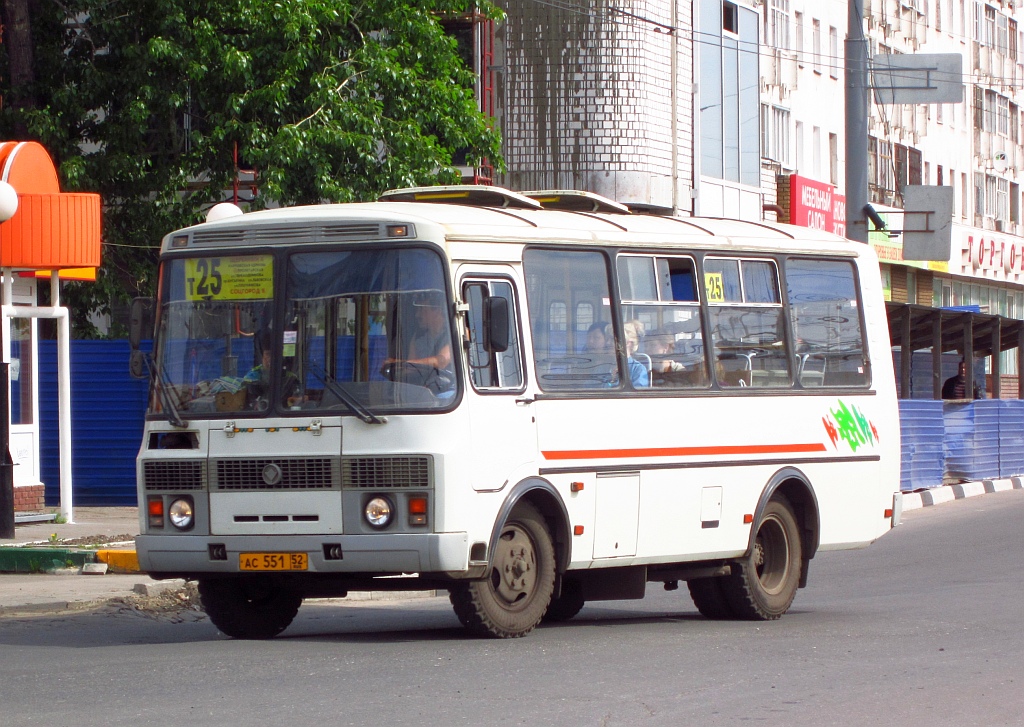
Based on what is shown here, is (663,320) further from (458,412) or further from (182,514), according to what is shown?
(182,514)

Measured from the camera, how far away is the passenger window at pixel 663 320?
1152 cm

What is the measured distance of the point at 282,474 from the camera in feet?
33.5

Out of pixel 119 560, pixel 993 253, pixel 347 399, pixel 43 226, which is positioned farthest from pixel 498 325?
pixel 993 253

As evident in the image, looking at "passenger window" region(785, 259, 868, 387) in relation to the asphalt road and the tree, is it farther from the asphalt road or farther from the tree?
the tree

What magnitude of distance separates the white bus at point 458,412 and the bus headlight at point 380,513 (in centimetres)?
1

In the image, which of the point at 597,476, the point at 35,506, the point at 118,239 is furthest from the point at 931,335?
the point at 597,476

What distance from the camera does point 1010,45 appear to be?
62.6 metres

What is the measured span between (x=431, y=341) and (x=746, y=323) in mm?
3117

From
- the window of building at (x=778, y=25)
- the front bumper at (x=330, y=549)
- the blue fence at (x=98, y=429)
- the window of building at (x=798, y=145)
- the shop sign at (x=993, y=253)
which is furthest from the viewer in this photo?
the shop sign at (x=993, y=253)

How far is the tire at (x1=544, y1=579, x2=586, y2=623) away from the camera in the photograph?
1230cm

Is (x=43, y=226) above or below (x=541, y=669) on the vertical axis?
above

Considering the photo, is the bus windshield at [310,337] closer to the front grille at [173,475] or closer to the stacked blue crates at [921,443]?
the front grille at [173,475]

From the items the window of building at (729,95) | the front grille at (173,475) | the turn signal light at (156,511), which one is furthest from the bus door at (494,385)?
the window of building at (729,95)

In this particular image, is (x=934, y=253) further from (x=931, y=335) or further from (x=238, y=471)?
(x=238, y=471)
